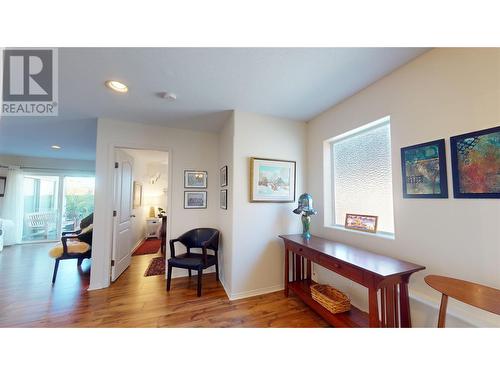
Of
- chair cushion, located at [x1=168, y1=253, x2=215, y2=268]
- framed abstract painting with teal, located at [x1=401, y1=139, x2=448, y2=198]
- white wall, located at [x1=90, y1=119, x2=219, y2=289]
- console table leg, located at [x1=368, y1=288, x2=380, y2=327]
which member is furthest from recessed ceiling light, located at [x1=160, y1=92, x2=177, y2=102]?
console table leg, located at [x1=368, y1=288, x2=380, y2=327]

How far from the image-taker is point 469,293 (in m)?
0.92

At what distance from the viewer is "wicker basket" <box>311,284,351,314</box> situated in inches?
62.8

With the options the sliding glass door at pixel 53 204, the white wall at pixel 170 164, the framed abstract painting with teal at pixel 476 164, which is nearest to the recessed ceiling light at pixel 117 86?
the white wall at pixel 170 164

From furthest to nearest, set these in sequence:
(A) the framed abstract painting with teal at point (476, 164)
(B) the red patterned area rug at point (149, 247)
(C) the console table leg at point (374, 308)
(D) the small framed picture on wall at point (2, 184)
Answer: (D) the small framed picture on wall at point (2, 184)
(B) the red patterned area rug at point (149, 247)
(C) the console table leg at point (374, 308)
(A) the framed abstract painting with teal at point (476, 164)

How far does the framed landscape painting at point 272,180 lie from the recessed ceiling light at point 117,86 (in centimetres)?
151

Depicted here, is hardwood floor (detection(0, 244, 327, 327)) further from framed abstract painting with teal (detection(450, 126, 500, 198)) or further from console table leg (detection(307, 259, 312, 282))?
framed abstract painting with teal (detection(450, 126, 500, 198))

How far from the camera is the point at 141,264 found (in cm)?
324

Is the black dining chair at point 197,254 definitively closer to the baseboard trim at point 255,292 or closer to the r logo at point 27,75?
the baseboard trim at point 255,292

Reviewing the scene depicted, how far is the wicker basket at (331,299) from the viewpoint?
1596 millimetres

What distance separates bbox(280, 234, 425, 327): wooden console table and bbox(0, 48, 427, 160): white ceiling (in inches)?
62.7

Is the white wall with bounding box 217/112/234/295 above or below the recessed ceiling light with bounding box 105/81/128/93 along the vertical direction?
below

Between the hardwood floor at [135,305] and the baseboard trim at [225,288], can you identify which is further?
the baseboard trim at [225,288]
